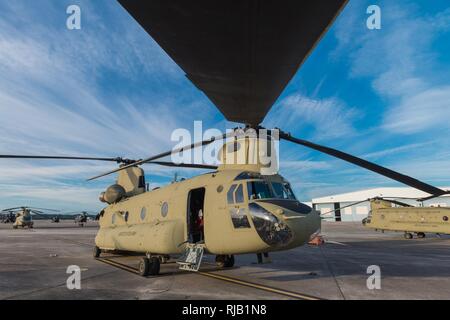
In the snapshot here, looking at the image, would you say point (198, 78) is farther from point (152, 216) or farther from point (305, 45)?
point (152, 216)

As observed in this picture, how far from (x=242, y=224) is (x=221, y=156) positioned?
2.47 m

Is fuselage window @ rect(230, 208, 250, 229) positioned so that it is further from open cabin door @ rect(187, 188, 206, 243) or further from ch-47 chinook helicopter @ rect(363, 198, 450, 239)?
ch-47 chinook helicopter @ rect(363, 198, 450, 239)

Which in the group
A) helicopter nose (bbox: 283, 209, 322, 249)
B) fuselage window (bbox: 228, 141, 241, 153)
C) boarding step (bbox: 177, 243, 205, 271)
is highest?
fuselage window (bbox: 228, 141, 241, 153)

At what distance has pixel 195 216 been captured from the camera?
1079 cm

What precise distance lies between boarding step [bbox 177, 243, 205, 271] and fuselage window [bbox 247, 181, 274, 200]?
2.27 meters

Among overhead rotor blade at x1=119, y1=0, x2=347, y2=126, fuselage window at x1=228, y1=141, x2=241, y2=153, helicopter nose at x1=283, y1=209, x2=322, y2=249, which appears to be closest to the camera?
overhead rotor blade at x1=119, y1=0, x2=347, y2=126

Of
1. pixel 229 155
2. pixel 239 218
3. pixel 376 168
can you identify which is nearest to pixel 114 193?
pixel 229 155

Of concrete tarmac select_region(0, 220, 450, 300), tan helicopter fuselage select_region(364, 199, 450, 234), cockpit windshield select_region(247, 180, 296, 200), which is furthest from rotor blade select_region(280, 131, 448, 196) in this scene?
tan helicopter fuselage select_region(364, 199, 450, 234)

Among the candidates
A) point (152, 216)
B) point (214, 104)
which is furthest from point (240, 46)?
point (152, 216)

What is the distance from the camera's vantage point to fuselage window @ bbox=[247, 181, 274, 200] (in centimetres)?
882

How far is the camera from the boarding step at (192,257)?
A: 915cm

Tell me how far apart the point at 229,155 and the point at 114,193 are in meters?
8.34

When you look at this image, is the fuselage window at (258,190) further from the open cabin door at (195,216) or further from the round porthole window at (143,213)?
the round porthole window at (143,213)
